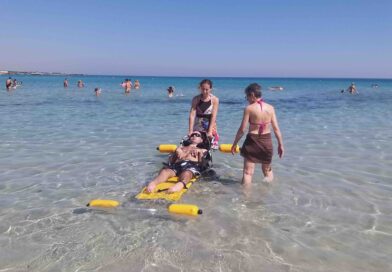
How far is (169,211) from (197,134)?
249cm

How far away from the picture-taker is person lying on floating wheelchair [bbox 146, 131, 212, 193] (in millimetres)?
6570

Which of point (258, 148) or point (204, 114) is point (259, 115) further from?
point (204, 114)

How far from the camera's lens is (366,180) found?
707 centimetres

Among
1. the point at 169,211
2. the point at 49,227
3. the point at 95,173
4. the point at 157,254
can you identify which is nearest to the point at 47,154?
the point at 95,173

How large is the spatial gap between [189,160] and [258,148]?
1.34 metres

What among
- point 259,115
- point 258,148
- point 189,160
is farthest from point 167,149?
point 259,115

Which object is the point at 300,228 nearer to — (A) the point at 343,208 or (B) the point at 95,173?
(A) the point at 343,208

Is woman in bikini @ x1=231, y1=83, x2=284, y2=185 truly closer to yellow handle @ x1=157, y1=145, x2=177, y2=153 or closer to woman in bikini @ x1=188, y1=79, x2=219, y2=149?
woman in bikini @ x1=188, y1=79, x2=219, y2=149

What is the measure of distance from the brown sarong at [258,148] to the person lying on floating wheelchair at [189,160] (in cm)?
90

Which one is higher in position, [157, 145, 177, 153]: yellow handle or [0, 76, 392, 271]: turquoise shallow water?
[157, 145, 177, 153]: yellow handle

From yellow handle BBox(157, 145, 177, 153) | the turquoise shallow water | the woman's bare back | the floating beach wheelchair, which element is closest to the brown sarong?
the woman's bare back

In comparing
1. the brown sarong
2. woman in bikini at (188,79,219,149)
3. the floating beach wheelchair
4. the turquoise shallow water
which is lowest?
the turquoise shallow water

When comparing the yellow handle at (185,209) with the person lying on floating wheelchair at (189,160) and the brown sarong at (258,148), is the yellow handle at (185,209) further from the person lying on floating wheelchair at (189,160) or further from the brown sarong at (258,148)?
the brown sarong at (258,148)

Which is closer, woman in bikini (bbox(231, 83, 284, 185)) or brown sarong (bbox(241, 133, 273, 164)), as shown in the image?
woman in bikini (bbox(231, 83, 284, 185))
